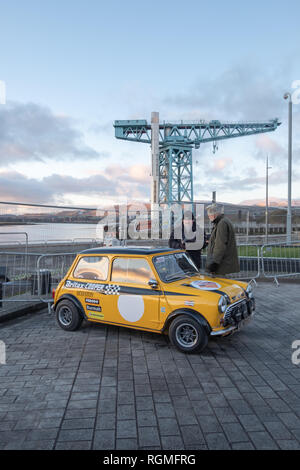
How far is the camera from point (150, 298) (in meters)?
Result: 4.79

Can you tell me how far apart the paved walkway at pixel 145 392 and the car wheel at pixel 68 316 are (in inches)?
5.2

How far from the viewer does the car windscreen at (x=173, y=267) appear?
4.99 meters

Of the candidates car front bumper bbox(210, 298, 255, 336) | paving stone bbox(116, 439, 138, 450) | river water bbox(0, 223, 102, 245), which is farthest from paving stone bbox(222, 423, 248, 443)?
river water bbox(0, 223, 102, 245)

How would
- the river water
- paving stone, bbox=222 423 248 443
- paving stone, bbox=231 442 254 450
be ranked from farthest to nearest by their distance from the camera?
the river water < paving stone, bbox=222 423 248 443 < paving stone, bbox=231 442 254 450

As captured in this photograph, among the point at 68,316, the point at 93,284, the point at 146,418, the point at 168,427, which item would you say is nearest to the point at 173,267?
the point at 93,284

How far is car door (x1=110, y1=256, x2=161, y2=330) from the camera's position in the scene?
4781 millimetres

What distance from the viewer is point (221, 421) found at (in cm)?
296

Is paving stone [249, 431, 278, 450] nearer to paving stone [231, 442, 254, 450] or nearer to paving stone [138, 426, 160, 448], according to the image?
paving stone [231, 442, 254, 450]

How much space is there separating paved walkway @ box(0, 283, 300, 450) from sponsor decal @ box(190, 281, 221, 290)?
37.6 inches

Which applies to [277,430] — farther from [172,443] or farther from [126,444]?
[126,444]

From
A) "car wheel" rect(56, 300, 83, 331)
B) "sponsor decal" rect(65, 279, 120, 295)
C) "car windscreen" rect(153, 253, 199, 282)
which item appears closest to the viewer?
"car windscreen" rect(153, 253, 199, 282)

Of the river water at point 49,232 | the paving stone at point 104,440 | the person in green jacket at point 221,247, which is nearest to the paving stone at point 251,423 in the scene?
the paving stone at point 104,440
